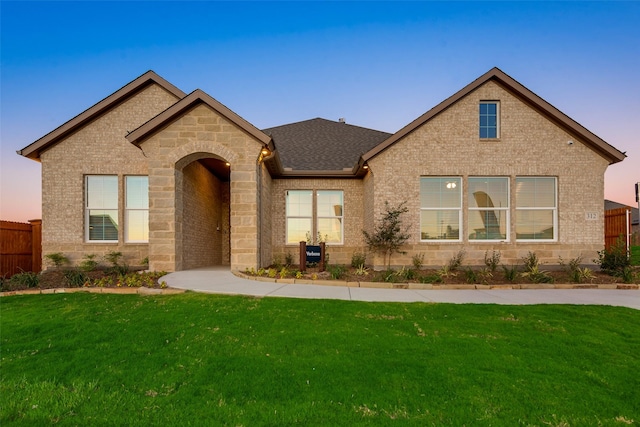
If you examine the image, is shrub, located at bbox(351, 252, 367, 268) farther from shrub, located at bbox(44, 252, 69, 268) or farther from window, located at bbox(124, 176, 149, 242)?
shrub, located at bbox(44, 252, 69, 268)

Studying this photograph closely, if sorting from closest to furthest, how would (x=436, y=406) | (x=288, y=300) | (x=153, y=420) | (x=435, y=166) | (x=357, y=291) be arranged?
(x=153, y=420) < (x=436, y=406) < (x=288, y=300) < (x=357, y=291) < (x=435, y=166)

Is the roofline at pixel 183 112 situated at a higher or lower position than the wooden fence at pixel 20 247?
higher

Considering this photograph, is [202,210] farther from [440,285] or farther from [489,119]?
[489,119]

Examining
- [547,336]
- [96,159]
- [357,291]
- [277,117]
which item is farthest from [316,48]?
[277,117]

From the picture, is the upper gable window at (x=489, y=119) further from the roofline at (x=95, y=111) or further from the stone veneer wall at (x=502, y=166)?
the roofline at (x=95, y=111)

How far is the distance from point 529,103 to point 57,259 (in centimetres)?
1777

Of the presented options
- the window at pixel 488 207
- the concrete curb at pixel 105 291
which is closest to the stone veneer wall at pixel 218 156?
the concrete curb at pixel 105 291

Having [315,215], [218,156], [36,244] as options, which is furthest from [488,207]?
[36,244]

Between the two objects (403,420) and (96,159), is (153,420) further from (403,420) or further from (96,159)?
(96,159)

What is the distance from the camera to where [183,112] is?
360 inches

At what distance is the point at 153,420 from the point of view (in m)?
2.41

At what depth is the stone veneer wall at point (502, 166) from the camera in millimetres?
10477

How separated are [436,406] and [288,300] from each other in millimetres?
3879

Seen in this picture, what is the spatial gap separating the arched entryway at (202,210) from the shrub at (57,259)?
4.67 m
